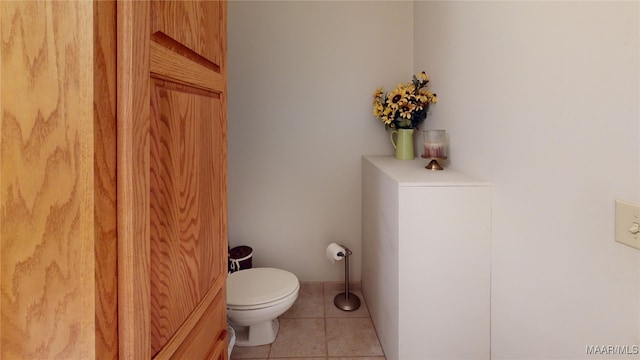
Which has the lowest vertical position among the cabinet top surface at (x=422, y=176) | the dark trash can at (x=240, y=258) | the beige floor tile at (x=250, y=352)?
the beige floor tile at (x=250, y=352)

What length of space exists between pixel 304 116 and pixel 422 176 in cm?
112

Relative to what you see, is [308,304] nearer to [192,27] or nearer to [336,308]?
[336,308]

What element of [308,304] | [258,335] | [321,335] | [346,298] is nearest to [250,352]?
[258,335]

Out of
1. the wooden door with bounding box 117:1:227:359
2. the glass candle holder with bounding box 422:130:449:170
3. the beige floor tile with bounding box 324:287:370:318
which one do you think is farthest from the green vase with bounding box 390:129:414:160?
the wooden door with bounding box 117:1:227:359

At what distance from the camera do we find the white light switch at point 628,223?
78 centimetres

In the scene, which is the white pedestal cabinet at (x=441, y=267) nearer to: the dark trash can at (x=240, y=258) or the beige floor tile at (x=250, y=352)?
the beige floor tile at (x=250, y=352)

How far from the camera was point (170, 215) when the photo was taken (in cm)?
70

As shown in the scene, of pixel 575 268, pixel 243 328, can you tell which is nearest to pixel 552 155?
pixel 575 268

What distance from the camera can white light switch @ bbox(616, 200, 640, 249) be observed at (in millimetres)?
775

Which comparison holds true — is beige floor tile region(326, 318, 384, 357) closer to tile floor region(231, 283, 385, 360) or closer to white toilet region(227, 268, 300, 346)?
tile floor region(231, 283, 385, 360)

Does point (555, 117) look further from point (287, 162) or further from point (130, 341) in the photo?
point (287, 162)

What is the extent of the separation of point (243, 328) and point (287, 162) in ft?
3.64

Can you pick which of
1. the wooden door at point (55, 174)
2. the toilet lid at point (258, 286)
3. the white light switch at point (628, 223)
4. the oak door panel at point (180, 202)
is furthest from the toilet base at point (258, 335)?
the white light switch at point (628, 223)

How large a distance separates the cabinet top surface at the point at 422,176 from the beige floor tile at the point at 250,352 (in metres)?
1.16
